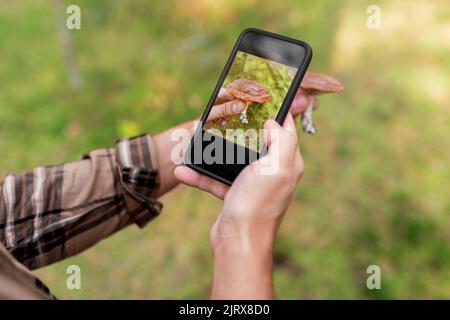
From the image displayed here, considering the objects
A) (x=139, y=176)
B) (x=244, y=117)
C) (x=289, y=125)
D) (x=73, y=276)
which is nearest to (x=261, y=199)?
(x=289, y=125)

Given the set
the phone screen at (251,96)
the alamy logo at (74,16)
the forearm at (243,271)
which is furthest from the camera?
the alamy logo at (74,16)

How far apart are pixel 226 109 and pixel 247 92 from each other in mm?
95

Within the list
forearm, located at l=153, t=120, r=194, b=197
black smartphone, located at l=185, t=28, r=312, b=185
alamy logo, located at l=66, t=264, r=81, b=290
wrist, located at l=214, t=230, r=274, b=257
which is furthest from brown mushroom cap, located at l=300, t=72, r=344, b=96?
alamy logo, located at l=66, t=264, r=81, b=290

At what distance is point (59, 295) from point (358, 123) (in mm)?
2252

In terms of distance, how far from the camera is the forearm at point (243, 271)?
104cm

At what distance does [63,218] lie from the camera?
1.52 metres

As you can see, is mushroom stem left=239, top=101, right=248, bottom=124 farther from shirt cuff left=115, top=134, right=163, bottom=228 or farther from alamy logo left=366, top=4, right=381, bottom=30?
alamy logo left=366, top=4, right=381, bottom=30

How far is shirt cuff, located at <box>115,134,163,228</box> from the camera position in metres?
1.63

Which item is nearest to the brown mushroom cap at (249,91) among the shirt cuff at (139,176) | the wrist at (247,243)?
the shirt cuff at (139,176)

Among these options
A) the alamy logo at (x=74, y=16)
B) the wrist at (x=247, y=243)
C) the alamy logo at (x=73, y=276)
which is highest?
the alamy logo at (x=74, y=16)

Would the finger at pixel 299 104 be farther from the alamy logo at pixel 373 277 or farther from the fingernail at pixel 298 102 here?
the alamy logo at pixel 373 277
